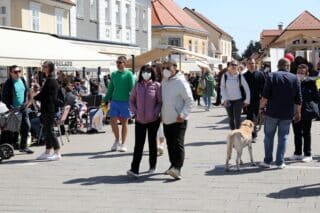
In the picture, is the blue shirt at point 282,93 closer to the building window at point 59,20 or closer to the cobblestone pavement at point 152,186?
the cobblestone pavement at point 152,186

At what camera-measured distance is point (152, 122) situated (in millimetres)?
9039

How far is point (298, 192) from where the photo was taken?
7.88 meters

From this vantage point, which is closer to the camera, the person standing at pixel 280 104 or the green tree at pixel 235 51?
the person standing at pixel 280 104

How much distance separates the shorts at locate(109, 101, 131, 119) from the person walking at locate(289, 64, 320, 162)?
3.25m

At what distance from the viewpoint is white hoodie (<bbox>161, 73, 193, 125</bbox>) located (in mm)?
8719

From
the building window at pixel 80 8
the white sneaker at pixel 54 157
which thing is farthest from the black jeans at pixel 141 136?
the building window at pixel 80 8

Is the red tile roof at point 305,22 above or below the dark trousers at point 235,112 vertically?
above

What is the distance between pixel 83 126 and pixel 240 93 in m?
5.94

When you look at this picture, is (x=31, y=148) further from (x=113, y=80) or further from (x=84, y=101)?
(x=84, y=101)

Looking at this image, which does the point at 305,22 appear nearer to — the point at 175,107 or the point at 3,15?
the point at 3,15

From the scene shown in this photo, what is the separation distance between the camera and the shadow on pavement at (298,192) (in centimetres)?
766

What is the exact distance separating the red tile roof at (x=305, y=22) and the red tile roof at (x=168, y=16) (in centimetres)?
1197

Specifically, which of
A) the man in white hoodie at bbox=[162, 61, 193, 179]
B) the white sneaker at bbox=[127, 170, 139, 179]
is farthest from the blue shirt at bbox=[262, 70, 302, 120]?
the white sneaker at bbox=[127, 170, 139, 179]

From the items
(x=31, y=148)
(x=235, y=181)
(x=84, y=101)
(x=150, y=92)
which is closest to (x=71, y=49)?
(x=84, y=101)
